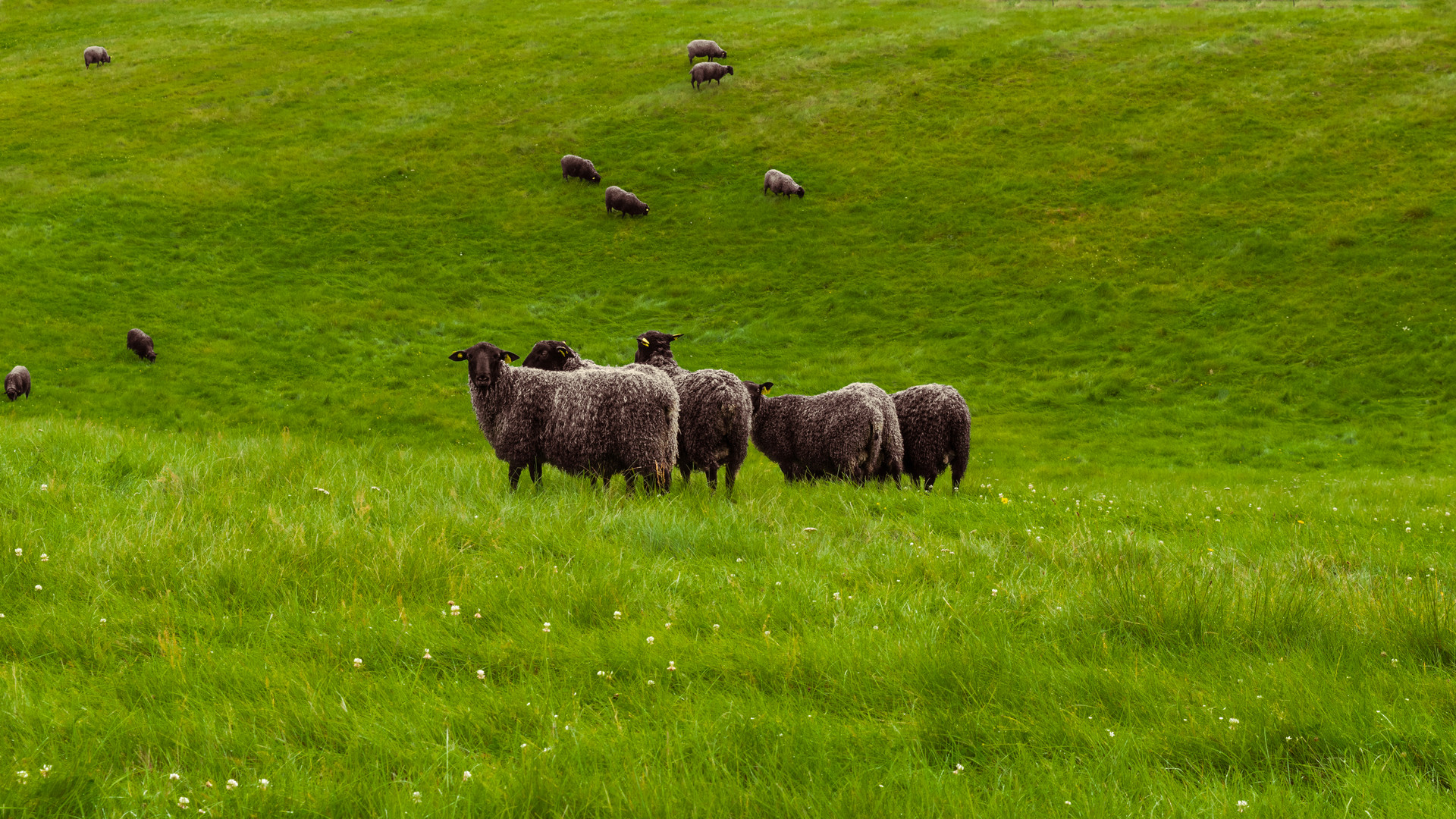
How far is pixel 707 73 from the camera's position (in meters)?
48.8

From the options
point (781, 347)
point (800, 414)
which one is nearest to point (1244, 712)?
point (800, 414)

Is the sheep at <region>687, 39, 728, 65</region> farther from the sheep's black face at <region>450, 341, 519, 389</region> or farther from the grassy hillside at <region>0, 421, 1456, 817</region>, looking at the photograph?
the grassy hillside at <region>0, 421, 1456, 817</region>

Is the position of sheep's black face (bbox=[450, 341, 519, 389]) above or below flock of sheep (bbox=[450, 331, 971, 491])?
above

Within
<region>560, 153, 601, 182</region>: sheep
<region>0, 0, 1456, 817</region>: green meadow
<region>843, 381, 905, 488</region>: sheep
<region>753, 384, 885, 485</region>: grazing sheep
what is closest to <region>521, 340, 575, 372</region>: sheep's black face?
<region>0, 0, 1456, 817</region>: green meadow

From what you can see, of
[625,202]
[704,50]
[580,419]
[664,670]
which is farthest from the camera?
[704,50]

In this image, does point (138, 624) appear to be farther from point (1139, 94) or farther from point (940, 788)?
point (1139, 94)

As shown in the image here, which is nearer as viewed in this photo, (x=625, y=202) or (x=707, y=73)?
(x=625, y=202)

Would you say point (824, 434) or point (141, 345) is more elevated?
point (824, 434)

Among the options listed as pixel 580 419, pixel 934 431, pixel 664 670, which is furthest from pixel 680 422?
pixel 664 670

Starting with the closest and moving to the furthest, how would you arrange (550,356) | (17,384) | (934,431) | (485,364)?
(485,364)
(550,356)
(934,431)
(17,384)

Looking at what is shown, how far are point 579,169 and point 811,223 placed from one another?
1260 cm

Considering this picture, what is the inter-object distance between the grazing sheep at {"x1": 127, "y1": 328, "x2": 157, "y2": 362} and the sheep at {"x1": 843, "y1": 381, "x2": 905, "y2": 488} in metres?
24.1

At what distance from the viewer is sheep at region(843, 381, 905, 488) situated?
42.0 ft

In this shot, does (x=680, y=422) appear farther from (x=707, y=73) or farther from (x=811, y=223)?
(x=707, y=73)
